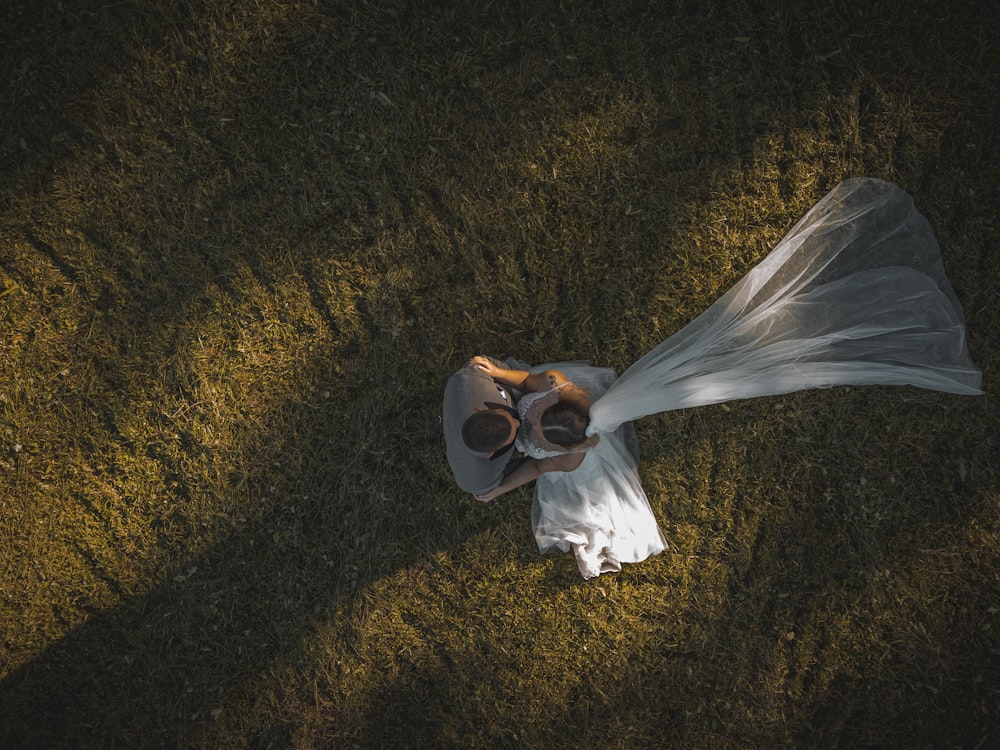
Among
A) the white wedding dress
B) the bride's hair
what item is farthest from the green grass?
the bride's hair

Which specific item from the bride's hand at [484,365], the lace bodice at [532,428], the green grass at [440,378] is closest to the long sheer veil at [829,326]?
the lace bodice at [532,428]

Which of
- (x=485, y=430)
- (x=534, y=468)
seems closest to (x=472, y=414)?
(x=485, y=430)

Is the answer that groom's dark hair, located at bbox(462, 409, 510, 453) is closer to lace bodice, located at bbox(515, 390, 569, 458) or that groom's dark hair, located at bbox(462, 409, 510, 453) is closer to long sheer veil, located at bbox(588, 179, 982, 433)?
lace bodice, located at bbox(515, 390, 569, 458)

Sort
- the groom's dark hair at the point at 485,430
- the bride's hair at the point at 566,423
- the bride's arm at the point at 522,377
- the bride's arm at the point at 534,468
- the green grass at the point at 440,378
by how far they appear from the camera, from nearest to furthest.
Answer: the groom's dark hair at the point at 485,430
the bride's hair at the point at 566,423
the bride's arm at the point at 522,377
the bride's arm at the point at 534,468
the green grass at the point at 440,378

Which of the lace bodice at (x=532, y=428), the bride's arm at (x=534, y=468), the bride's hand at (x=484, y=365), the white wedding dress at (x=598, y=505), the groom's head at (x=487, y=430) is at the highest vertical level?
the groom's head at (x=487, y=430)

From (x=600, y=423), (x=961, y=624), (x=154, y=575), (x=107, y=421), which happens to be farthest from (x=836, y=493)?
(x=107, y=421)

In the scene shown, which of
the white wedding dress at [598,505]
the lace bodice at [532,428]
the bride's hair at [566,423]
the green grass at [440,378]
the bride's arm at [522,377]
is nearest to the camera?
the bride's hair at [566,423]

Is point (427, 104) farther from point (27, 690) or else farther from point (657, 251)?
point (27, 690)

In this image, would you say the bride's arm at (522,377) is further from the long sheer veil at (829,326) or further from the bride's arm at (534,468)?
the bride's arm at (534,468)
